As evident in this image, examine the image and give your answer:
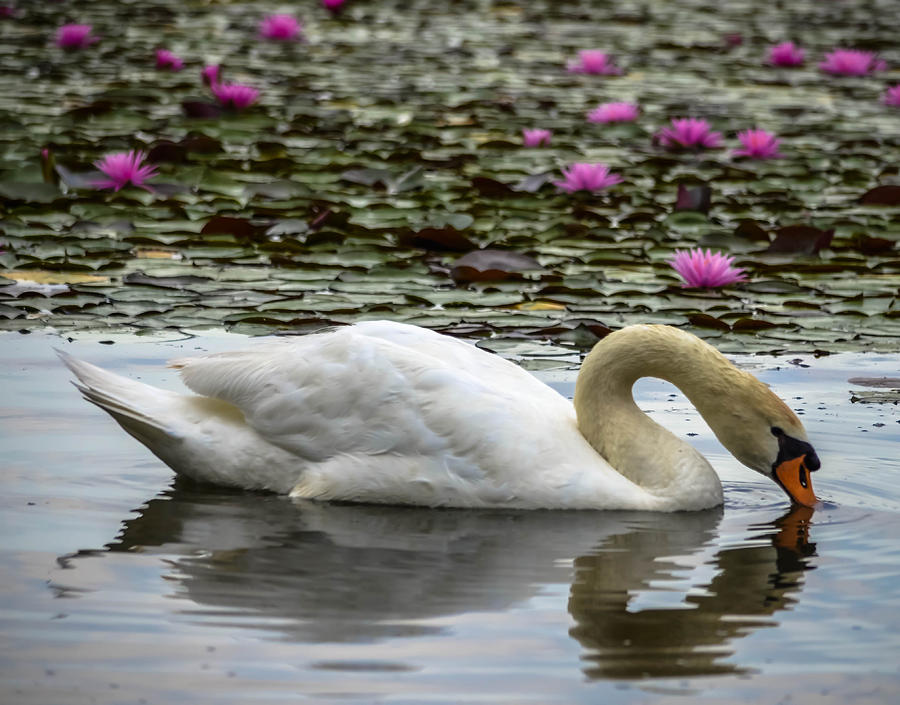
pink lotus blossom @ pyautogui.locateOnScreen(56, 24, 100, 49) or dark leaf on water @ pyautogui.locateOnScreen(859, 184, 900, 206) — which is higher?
pink lotus blossom @ pyautogui.locateOnScreen(56, 24, 100, 49)

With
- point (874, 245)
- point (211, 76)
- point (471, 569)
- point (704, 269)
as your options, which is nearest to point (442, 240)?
point (704, 269)

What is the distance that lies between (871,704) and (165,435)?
8.02 ft

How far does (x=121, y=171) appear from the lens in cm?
835

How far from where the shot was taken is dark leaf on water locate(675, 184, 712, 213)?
27.6 feet

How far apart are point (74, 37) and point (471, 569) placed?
1079cm

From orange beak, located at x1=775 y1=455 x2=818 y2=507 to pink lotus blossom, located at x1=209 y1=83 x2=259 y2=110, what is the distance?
22.7ft

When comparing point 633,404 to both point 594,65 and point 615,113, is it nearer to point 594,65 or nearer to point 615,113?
point 615,113

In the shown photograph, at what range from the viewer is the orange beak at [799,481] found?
15.7 ft

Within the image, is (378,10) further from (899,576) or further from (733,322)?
(899,576)

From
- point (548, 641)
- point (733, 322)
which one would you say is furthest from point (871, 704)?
point (733, 322)

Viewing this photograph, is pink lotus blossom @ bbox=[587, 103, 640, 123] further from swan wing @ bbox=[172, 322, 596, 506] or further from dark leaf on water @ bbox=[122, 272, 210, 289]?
swan wing @ bbox=[172, 322, 596, 506]

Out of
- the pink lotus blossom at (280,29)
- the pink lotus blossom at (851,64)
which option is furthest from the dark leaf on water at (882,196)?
the pink lotus blossom at (280,29)

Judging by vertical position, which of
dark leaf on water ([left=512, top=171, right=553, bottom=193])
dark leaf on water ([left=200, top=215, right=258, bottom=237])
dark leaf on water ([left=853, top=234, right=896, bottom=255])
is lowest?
dark leaf on water ([left=853, top=234, right=896, bottom=255])

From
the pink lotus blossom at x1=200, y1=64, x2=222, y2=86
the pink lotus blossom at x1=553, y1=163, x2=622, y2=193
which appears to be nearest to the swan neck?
the pink lotus blossom at x1=553, y1=163, x2=622, y2=193
